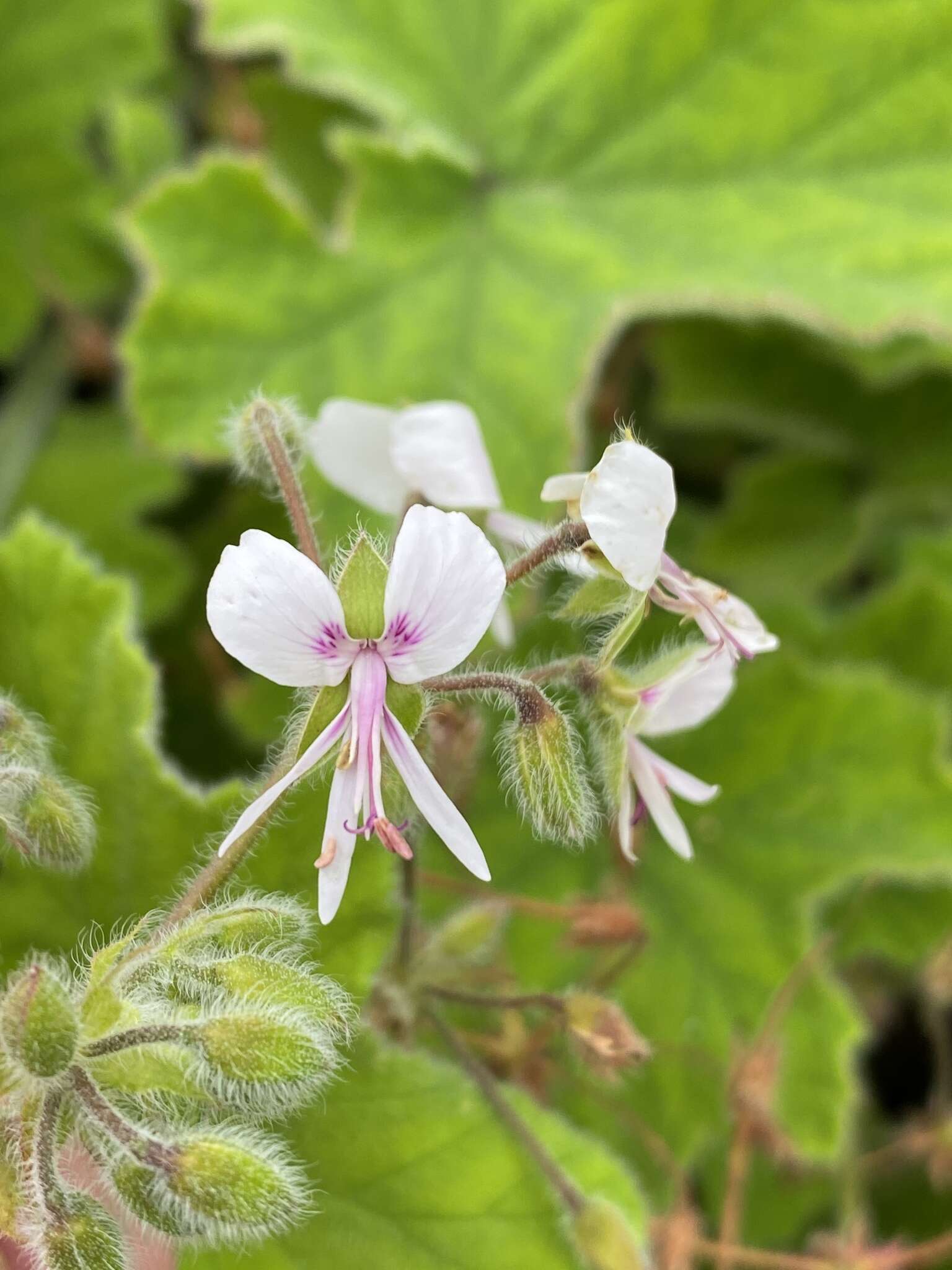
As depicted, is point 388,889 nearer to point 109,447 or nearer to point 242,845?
point 242,845

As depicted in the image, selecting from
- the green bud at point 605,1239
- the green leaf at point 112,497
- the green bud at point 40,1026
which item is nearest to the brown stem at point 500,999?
the green bud at point 605,1239

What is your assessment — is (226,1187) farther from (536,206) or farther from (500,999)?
(536,206)

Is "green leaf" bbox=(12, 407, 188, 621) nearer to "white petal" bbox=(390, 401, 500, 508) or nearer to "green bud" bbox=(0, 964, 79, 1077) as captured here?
"white petal" bbox=(390, 401, 500, 508)

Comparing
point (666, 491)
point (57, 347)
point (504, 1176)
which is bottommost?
point (504, 1176)

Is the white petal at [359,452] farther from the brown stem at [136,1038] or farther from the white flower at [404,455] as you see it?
the brown stem at [136,1038]

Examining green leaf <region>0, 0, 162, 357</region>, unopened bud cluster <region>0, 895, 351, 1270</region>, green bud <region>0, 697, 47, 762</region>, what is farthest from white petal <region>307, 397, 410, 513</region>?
green leaf <region>0, 0, 162, 357</region>

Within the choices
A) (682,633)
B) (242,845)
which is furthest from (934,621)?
(242,845)

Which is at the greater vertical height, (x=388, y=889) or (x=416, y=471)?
(x=416, y=471)
